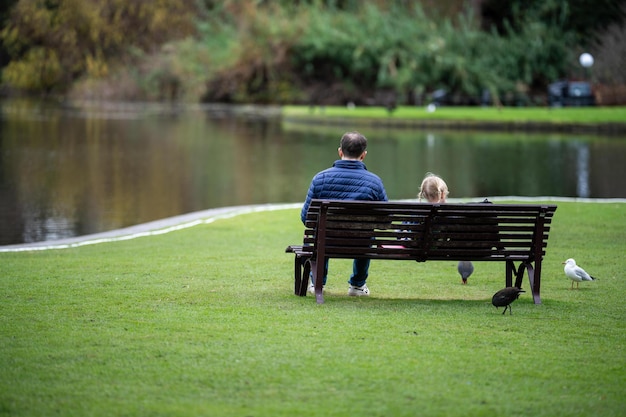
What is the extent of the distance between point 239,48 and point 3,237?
47444 mm

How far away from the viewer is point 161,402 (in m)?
5.43

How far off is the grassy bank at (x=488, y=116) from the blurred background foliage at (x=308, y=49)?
4115 mm

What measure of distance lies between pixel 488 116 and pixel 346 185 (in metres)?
37.5

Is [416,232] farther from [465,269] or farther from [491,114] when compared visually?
[491,114]

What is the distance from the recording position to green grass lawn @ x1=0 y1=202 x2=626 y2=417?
550 cm

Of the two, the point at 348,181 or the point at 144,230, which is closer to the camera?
the point at 348,181

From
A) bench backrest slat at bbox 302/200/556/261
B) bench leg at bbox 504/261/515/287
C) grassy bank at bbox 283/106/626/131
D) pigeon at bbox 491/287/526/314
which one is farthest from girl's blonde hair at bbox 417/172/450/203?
grassy bank at bbox 283/106/626/131

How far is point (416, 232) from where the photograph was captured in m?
8.37

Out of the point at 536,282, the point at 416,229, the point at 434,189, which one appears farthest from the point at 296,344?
the point at 434,189

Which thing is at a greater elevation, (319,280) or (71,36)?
(71,36)

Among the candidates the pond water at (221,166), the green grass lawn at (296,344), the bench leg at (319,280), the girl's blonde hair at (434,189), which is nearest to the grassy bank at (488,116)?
the pond water at (221,166)

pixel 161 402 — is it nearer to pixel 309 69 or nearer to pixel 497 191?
pixel 497 191

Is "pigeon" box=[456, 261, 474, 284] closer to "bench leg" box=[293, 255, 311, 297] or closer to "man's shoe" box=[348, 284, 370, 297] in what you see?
"man's shoe" box=[348, 284, 370, 297]

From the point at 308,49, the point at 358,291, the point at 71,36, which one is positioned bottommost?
the point at 358,291
